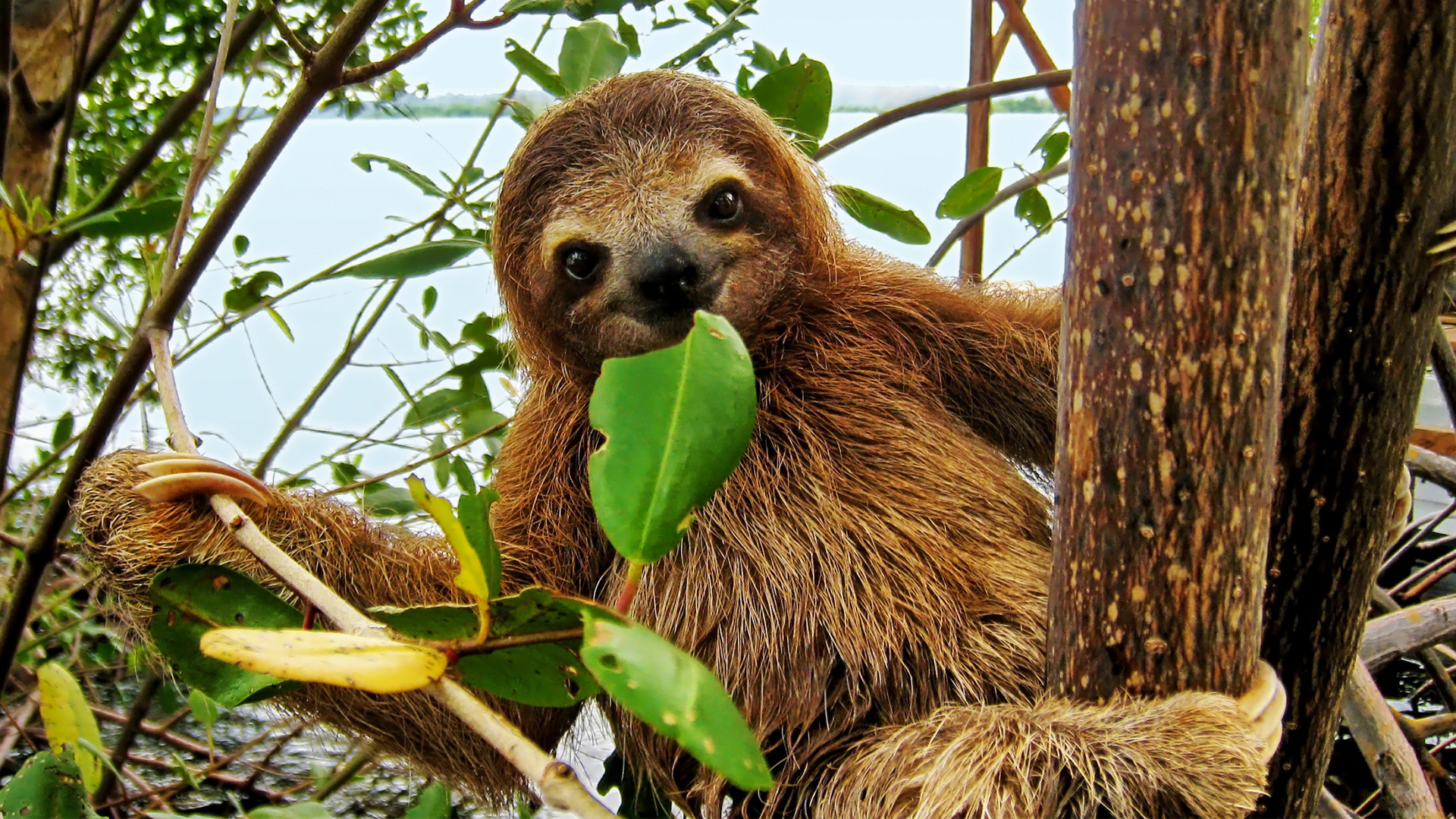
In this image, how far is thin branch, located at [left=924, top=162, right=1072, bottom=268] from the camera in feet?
8.90

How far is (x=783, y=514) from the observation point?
2.04 meters

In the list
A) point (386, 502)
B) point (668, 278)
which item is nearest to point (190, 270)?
point (668, 278)

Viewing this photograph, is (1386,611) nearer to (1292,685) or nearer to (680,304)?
(1292,685)

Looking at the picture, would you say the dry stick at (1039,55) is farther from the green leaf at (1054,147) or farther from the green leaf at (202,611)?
the green leaf at (202,611)

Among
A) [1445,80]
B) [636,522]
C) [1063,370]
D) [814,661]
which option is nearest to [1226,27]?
[1063,370]

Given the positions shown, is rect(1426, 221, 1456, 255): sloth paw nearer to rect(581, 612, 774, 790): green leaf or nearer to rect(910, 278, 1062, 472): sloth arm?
rect(910, 278, 1062, 472): sloth arm

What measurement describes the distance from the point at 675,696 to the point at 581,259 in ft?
4.62

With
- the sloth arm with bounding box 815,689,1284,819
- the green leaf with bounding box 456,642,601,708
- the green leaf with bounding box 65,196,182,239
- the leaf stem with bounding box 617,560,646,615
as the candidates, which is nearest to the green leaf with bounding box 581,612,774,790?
the leaf stem with bounding box 617,560,646,615

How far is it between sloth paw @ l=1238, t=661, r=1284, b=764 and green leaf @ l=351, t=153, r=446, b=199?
1750mm

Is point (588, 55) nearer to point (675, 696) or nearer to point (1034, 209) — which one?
point (1034, 209)

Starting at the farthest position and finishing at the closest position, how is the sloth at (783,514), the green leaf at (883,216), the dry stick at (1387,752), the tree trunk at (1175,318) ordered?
the green leaf at (883,216)
the dry stick at (1387,752)
the sloth at (783,514)
the tree trunk at (1175,318)

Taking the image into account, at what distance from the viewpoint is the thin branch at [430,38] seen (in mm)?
1746

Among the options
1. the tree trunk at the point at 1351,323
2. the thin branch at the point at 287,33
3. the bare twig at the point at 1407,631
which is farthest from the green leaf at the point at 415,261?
the bare twig at the point at 1407,631

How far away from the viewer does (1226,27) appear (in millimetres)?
1225
